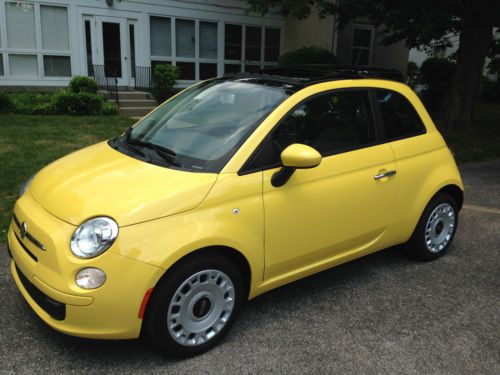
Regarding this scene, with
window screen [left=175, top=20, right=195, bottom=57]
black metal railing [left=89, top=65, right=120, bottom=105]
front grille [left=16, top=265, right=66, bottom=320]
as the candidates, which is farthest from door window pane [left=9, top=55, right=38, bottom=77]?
front grille [left=16, top=265, right=66, bottom=320]

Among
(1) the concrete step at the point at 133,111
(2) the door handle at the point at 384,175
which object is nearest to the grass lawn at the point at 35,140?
(1) the concrete step at the point at 133,111

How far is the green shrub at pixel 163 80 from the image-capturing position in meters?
14.2

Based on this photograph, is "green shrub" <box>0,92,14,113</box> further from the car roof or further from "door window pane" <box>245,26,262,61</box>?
the car roof

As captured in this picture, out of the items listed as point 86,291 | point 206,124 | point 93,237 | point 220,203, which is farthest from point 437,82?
point 86,291

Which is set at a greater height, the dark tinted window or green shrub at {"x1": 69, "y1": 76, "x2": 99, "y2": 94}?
the dark tinted window

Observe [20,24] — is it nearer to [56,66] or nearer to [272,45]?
[56,66]

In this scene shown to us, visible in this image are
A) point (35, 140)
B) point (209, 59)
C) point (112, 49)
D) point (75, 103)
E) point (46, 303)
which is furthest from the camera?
point (209, 59)

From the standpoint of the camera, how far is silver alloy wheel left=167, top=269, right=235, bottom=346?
2.92m

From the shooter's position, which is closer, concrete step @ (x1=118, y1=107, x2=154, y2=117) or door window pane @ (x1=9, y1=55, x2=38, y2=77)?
concrete step @ (x1=118, y1=107, x2=154, y2=117)

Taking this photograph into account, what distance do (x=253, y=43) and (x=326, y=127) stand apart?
1439cm

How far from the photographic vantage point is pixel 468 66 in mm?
11906

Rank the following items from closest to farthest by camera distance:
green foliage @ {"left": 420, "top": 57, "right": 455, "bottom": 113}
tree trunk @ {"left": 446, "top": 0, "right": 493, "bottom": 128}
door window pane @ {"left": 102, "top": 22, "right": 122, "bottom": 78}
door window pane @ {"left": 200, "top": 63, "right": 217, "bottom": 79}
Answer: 1. tree trunk @ {"left": 446, "top": 0, "right": 493, "bottom": 128}
2. door window pane @ {"left": 102, "top": 22, "right": 122, "bottom": 78}
3. green foliage @ {"left": 420, "top": 57, "right": 455, "bottom": 113}
4. door window pane @ {"left": 200, "top": 63, "right": 217, "bottom": 79}

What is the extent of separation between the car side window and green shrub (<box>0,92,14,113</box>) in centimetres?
1026

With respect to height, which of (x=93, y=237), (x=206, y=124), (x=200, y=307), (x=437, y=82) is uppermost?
(x=206, y=124)
